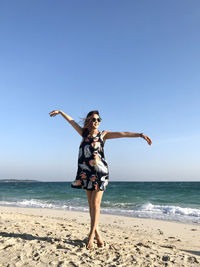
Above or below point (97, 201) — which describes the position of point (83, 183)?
above

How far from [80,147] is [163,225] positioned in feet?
17.5

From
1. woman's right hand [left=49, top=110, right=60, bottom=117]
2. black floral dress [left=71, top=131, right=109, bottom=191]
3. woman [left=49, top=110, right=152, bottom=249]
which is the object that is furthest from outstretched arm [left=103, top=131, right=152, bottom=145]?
woman's right hand [left=49, top=110, right=60, bottom=117]

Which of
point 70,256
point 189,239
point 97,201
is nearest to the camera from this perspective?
point 70,256

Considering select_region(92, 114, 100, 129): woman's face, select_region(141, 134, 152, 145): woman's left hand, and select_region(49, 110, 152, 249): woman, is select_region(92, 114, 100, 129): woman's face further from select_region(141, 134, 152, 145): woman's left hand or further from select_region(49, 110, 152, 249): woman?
select_region(141, 134, 152, 145): woman's left hand

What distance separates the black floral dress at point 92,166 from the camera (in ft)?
12.0

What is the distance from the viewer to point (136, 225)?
779cm

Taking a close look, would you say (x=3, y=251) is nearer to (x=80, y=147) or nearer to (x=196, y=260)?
(x=80, y=147)

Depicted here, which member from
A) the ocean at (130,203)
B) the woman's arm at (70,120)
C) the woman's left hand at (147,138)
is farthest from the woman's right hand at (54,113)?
the ocean at (130,203)

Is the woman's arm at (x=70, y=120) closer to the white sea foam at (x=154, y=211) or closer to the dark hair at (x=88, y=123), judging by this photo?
the dark hair at (x=88, y=123)

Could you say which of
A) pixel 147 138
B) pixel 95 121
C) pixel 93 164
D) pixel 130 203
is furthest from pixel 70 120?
pixel 130 203

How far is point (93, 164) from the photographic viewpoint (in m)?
3.67

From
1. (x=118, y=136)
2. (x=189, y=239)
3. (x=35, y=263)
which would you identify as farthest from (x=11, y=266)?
(x=189, y=239)

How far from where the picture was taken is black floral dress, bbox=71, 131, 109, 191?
366 centimetres

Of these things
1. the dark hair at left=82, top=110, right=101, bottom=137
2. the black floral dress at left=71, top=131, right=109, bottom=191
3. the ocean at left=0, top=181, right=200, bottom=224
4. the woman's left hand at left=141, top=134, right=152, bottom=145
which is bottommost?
the ocean at left=0, top=181, right=200, bottom=224
